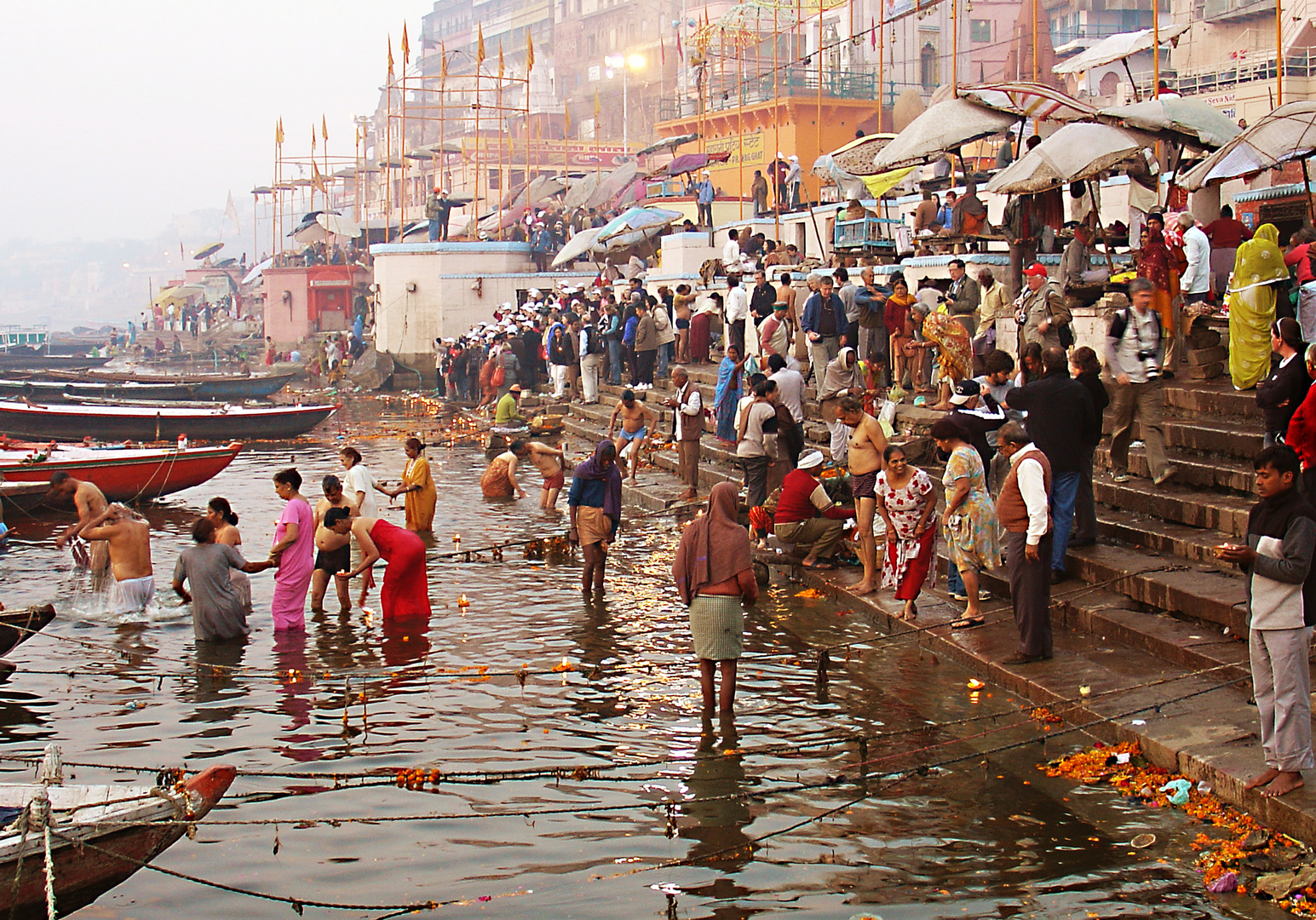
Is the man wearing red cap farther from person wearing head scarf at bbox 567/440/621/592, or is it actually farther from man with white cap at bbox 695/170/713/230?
man with white cap at bbox 695/170/713/230

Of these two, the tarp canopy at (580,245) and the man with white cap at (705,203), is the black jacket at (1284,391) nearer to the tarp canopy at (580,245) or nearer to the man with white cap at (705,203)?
the man with white cap at (705,203)

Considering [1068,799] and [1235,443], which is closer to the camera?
[1068,799]

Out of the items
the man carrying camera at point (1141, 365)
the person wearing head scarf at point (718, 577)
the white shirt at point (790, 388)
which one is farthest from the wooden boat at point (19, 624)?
the man carrying camera at point (1141, 365)

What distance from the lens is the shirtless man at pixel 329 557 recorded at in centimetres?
1046

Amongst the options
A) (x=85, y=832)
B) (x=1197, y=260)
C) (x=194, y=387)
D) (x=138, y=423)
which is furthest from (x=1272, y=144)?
(x=194, y=387)

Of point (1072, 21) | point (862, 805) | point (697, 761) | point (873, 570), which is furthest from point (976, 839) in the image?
point (1072, 21)

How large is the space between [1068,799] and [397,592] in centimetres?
587

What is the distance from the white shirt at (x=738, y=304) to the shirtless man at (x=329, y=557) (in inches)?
377

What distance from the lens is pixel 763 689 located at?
8.29 meters

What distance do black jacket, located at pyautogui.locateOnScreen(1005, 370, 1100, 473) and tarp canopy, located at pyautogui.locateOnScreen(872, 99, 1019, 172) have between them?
252 inches

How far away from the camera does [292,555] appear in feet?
32.6

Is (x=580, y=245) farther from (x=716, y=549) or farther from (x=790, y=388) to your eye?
(x=716, y=549)

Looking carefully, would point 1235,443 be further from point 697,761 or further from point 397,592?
point 397,592

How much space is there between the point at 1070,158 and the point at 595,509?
5977mm
